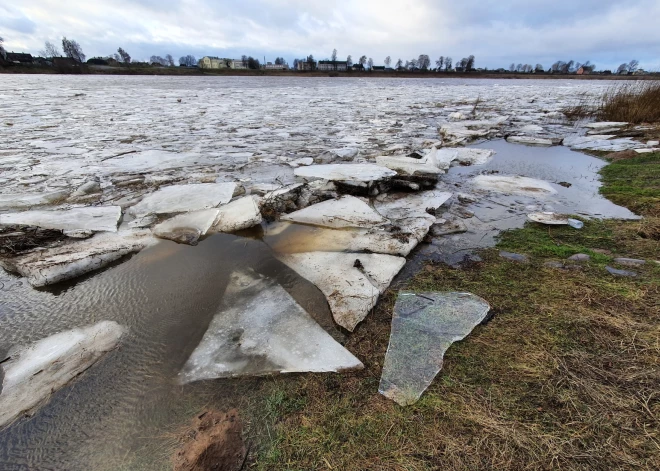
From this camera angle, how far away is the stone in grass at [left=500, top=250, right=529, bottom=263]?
6.88 feet

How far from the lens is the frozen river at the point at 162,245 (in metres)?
1.16

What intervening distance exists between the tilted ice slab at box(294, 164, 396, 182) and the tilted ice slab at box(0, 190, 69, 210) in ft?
7.93

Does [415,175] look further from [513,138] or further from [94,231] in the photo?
[513,138]

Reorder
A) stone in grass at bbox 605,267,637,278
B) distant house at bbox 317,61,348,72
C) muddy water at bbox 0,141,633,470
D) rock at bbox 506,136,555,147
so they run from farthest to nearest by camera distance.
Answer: distant house at bbox 317,61,348,72
rock at bbox 506,136,555,147
stone in grass at bbox 605,267,637,278
muddy water at bbox 0,141,633,470

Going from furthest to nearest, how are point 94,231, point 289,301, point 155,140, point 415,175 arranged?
1. point 155,140
2. point 415,175
3. point 94,231
4. point 289,301

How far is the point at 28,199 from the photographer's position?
118 inches

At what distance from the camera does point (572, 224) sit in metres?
2.59

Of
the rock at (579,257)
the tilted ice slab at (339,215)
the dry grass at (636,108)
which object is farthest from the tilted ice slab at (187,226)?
the dry grass at (636,108)

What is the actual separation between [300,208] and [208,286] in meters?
1.30

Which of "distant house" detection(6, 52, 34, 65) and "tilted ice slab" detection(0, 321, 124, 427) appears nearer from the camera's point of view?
"tilted ice slab" detection(0, 321, 124, 427)

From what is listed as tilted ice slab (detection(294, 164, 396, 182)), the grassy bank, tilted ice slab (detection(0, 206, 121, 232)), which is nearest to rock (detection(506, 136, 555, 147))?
tilted ice slab (detection(294, 164, 396, 182))

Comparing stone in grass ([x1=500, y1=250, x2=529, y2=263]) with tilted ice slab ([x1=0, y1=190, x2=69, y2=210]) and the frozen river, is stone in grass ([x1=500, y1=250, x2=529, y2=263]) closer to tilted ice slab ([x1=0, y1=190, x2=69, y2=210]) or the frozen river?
the frozen river

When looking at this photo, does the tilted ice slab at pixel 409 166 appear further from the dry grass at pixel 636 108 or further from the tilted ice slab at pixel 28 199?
the dry grass at pixel 636 108

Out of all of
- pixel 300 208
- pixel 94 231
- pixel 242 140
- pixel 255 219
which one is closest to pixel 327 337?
pixel 255 219
